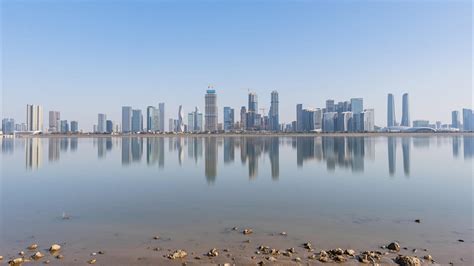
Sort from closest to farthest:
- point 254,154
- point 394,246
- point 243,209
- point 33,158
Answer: point 394,246, point 243,209, point 33,158, point 254,154

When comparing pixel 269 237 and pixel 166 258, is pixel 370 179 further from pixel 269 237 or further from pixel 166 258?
pixel 166 258

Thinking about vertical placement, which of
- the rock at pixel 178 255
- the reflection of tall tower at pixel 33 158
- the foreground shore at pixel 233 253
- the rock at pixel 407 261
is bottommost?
the foreground shore at pixel 233 253

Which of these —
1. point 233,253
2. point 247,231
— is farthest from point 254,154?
point 233,253

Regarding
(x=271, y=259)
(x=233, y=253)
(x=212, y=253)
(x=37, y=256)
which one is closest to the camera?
(x=271, y=259)

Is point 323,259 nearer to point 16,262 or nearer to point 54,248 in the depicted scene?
point 54,248

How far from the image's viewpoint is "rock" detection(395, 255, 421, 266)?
1098 centimetres

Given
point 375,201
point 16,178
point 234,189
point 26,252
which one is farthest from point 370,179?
point 16,178

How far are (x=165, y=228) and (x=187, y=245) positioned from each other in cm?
261

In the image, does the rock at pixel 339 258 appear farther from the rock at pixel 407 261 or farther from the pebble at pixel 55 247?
the pebble at pixel 55 247

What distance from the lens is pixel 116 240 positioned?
1386 cm

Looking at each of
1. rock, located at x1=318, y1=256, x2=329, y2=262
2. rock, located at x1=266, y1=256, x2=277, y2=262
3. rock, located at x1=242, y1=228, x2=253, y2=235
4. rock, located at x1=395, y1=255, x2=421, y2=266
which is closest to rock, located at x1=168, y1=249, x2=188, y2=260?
rock, located at x1=266, y1=256, x2=277, y2=262

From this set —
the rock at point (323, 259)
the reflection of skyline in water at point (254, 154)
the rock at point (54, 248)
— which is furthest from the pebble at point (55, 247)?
the reflection of skyline in water at point (254, 154)

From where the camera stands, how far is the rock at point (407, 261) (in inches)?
432

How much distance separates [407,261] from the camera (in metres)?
11.1
